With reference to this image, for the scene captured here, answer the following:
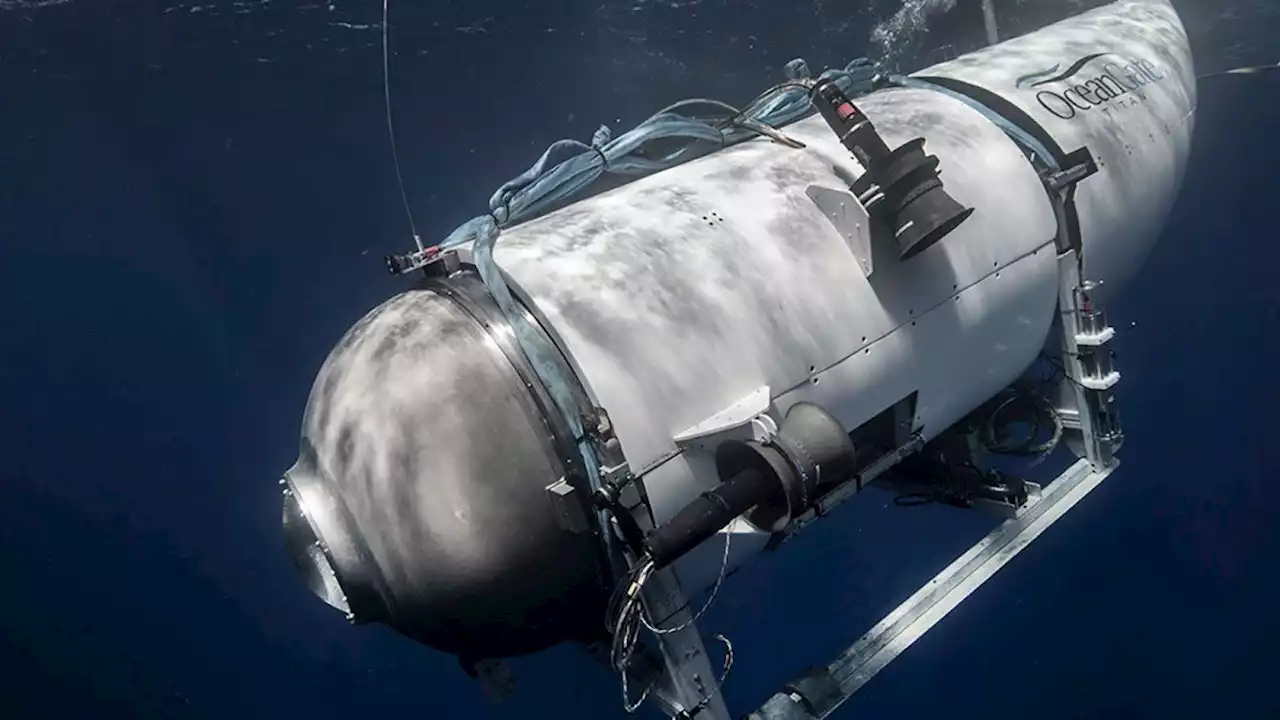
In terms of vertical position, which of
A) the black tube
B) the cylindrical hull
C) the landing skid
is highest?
the cylindrical hull

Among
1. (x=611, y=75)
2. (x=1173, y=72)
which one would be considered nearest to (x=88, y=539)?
(x=611, y=75)

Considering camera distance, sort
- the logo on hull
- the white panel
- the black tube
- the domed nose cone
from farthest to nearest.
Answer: the logo on hull
the white panel
the domed nose cone
the black tube

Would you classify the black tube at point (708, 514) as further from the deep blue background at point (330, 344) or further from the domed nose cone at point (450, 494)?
the deep blue background at point (330, 344)

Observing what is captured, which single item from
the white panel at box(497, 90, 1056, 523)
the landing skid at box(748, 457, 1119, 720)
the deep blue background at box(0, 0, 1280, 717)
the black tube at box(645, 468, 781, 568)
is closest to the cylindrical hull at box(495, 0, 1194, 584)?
the white panel at box(497, 90, 1056, 523)

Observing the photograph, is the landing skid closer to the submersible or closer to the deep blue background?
A: the submersible

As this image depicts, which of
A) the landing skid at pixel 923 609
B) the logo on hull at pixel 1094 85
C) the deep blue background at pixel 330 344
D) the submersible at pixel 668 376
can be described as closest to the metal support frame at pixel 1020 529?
the landing skid at pixel 923 609

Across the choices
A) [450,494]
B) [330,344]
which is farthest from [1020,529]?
[330,344]

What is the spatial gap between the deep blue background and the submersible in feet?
19.4

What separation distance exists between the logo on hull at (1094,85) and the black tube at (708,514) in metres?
2.90

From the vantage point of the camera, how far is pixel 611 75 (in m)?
9.83

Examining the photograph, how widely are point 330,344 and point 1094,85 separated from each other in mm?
9970

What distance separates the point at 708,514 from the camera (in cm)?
225

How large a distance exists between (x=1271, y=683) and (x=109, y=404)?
1772 cm

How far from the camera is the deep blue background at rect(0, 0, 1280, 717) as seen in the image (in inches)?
358
